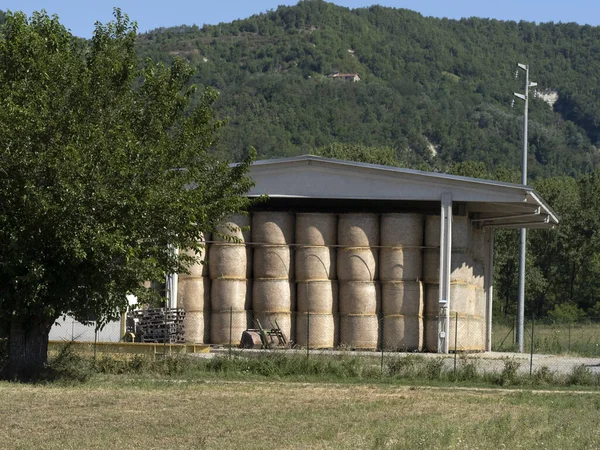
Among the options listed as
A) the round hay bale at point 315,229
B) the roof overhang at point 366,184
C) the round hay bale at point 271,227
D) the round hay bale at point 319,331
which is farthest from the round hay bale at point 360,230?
the round hay bale at point 319,331

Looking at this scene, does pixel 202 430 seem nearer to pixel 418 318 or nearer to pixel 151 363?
pixel 151 363

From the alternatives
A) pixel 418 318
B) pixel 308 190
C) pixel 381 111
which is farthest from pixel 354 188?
pixel 381 111

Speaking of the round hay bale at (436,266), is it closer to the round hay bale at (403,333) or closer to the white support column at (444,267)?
the white support column at (444,267)

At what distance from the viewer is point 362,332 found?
36562mm

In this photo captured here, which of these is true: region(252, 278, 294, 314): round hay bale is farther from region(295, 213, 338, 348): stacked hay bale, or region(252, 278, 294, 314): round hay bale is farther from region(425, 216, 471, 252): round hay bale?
region(425, 216, 471, 252): round hay bale

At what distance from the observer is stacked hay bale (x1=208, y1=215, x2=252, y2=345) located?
36.8 metres

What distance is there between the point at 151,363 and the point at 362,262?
10.8 m

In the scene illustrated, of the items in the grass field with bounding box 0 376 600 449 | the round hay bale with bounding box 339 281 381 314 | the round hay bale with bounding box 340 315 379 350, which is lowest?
the grass field with bounding box 0 376 600 449

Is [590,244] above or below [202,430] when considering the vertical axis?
above

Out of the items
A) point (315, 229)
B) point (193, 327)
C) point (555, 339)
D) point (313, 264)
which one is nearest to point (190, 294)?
point (193, 327)

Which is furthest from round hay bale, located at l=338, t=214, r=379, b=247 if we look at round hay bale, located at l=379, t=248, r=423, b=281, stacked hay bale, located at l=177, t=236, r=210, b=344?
stacked hay bale, located at l=177, t=236, r=210, b=344

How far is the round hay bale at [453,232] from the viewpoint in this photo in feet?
120

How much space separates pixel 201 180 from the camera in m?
26.1

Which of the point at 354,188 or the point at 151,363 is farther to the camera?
the point at 354,188
